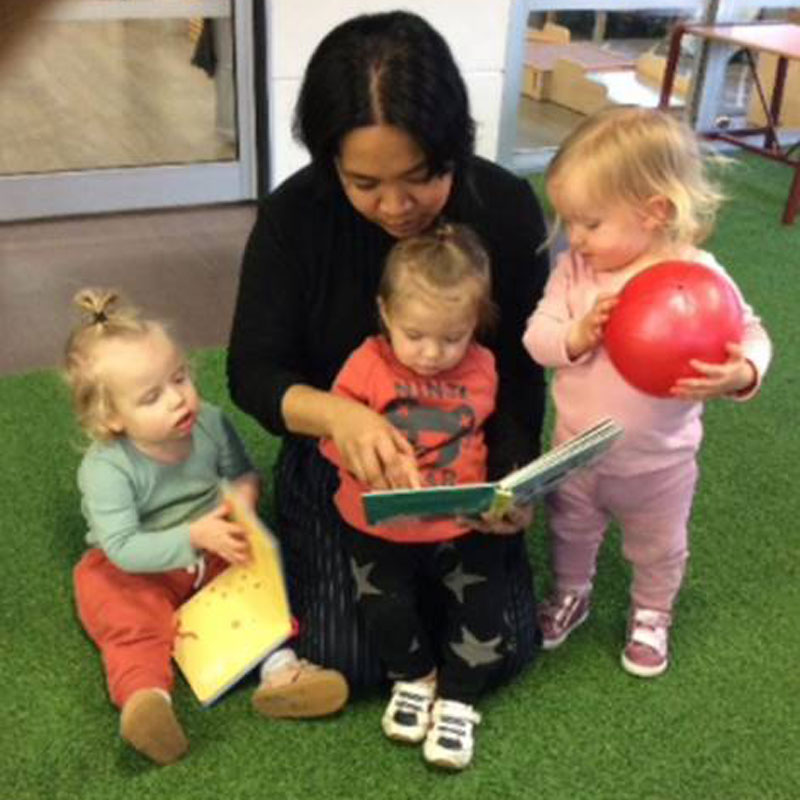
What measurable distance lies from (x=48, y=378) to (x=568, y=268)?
1.37m

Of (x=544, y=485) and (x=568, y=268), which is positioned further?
(x=568, y=268)

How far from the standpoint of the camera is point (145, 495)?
1442 millimetres

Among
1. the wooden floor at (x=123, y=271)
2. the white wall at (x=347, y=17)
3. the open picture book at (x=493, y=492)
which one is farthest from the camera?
the white wall at (x=347, y=17)

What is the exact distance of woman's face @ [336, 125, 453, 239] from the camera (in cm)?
117

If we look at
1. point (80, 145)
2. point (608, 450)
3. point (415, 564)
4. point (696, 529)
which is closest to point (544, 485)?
point (608, 450)

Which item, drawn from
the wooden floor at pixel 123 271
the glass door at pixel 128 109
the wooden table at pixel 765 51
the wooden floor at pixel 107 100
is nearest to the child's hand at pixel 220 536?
the wooden floor at pixel 123 271

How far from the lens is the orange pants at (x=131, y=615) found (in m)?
1.37

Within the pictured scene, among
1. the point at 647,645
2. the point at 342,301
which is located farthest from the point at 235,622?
the point at 647,645

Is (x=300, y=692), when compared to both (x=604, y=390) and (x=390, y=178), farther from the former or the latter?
(x=390, y=178)

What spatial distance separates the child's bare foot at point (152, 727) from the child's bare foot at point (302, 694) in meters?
0.12

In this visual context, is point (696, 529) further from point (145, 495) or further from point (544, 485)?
point (145, 495)

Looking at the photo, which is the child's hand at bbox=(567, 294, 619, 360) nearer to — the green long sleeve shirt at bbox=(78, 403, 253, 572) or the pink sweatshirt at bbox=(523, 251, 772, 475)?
the pink sweatshirt at bbox=(523, 251, 772, 475)

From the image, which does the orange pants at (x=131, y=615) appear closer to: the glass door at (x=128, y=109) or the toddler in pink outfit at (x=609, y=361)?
the toddler in pink outfit at (x=609, y=361)

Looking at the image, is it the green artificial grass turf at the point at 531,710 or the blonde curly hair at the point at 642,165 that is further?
the green artificial grass turf at the point at 531,710
